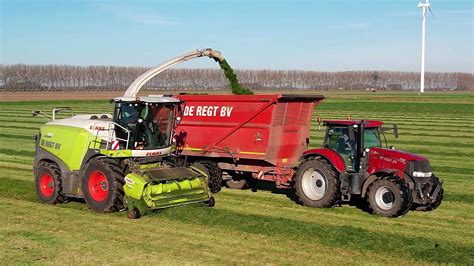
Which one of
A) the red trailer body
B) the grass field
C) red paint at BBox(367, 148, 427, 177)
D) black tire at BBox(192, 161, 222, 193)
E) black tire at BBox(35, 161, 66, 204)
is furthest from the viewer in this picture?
black tire at BBox(192, 161, 222, 193)

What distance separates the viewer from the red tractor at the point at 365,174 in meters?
11.5

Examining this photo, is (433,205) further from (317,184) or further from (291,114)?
(291,114)

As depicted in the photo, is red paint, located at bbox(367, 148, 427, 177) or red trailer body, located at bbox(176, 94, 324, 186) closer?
red paint, located at bbox(367, 148, 427, 177)

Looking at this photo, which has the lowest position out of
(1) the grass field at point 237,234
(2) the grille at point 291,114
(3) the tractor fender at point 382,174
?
(1) the grass field at point 237,234

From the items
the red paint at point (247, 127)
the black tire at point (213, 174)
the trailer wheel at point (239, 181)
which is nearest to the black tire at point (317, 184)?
the red paint at point (247, 127)

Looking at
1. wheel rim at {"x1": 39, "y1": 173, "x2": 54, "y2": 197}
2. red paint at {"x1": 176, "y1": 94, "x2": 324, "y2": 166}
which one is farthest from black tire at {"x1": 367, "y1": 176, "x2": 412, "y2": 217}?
wheel rim at {"x1": 39, "y1": 173, "x2": 54, "y2": 197}

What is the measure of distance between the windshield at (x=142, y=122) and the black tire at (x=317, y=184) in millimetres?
3207

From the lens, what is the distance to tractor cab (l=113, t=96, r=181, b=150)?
40.1 feet

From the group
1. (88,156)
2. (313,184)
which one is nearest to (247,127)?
(313,184)

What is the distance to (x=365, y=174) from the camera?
1207 centimetres

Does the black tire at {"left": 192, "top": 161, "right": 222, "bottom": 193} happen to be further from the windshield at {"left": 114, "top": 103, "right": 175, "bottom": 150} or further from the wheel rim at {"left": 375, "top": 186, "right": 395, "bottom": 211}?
the wheel rim at {"left": 375, "top": 186, "right": 395, "bottom": 211}

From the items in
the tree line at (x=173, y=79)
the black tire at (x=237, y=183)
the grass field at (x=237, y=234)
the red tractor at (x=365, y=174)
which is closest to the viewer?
the grass field at (x=237, y=234)

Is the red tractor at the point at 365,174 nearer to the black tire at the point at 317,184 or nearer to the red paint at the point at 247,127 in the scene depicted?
the black tire at the point at 317,184

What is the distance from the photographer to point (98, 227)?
10500 mm
